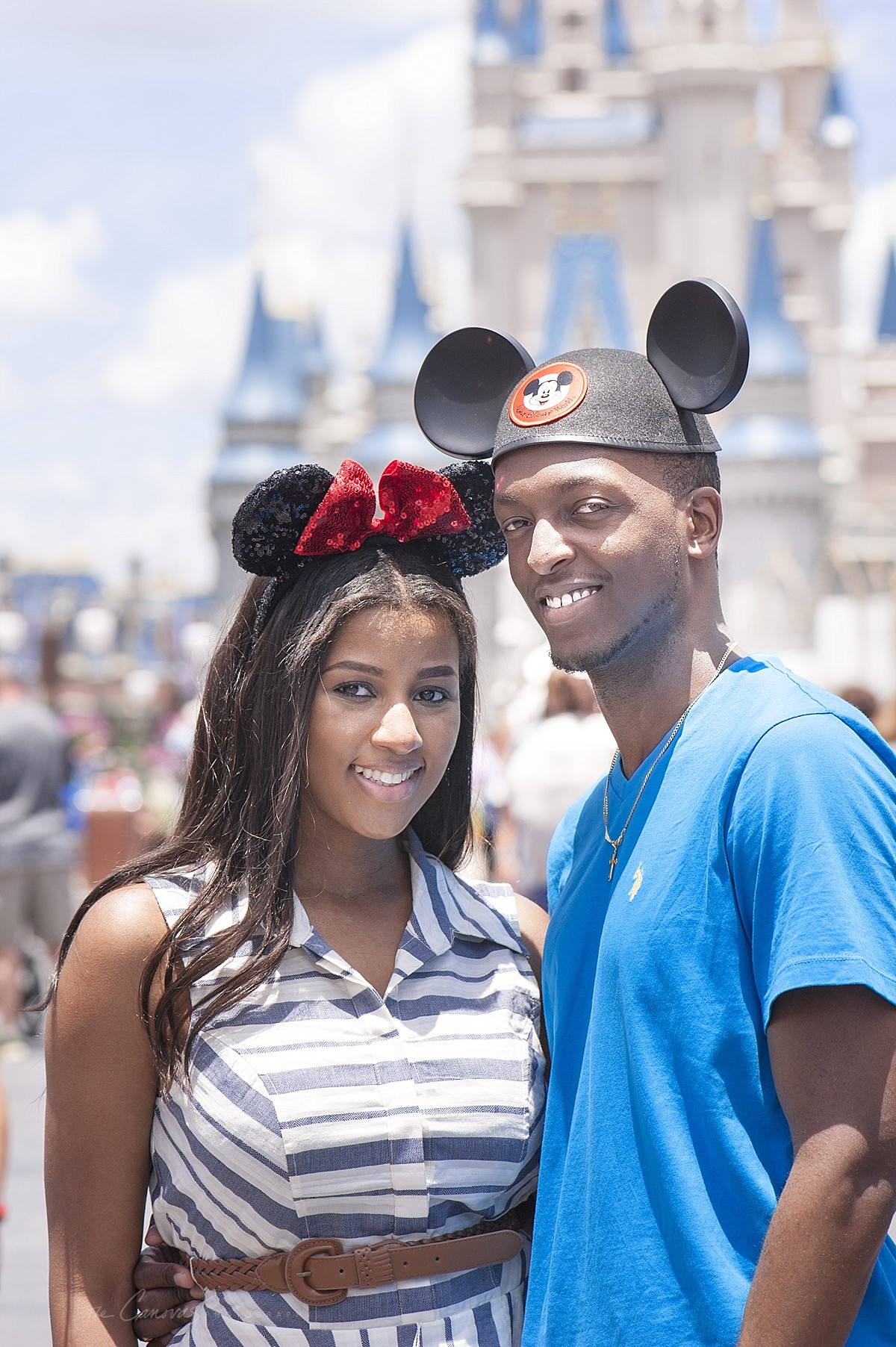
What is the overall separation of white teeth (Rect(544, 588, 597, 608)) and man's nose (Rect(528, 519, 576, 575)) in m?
0.03

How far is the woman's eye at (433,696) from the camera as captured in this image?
1706 millimetres

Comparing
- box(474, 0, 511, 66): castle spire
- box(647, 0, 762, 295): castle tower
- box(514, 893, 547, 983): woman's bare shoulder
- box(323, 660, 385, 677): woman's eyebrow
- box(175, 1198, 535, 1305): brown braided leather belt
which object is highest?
box(474, 0, 511, 66): castle spire

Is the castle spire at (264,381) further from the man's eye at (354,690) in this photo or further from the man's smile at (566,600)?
the man's smile at (566,600)

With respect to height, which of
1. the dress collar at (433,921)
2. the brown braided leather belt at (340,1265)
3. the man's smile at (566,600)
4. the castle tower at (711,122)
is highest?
the castle tower at (711,122)

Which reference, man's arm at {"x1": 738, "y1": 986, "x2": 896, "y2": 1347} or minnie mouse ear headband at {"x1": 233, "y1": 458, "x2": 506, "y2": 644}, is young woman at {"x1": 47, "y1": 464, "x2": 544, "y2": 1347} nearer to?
minnie mouse ear headband at {"x1": 233, "y1": 458, "x2": 506, "y2": 644}

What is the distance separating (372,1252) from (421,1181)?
8 cm

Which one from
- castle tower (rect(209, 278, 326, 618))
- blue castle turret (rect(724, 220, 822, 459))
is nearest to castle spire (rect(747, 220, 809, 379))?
blue castle turret (rect(724, 220, 822, 459))

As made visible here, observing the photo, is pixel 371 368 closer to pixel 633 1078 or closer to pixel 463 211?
pixel 463 211

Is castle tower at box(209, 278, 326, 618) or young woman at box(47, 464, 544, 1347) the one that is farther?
castle tower at box(209, 278, 326, 618)

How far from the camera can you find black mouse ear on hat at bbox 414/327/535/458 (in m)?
1.75

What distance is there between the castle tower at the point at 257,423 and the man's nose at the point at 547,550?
29246 millimetres

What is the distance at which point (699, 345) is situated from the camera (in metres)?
1.53

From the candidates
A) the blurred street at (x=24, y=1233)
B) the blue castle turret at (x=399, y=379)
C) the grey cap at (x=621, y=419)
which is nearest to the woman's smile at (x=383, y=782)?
the grey cap at (x=621, y=419)

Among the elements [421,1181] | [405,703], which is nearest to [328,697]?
[405,703]
